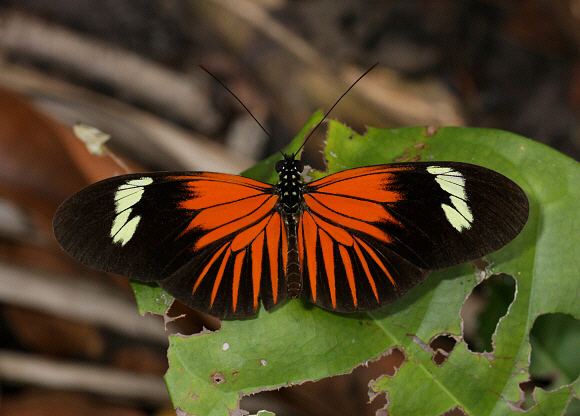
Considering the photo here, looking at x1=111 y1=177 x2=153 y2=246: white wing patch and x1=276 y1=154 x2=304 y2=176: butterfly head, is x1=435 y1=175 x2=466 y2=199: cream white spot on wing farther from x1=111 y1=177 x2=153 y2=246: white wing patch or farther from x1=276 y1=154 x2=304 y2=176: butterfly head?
x1=111 y1=177 x2=153 y2=246: white wing patch

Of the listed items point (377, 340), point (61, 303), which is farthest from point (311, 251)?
point (61, 303)

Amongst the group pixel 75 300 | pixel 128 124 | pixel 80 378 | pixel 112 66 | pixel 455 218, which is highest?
pixel 112 66

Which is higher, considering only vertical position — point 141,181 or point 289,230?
point 141,181

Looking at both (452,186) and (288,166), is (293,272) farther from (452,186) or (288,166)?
(452,186)

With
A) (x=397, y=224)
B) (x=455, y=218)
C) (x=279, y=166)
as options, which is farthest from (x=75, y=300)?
(x=455, y=218)

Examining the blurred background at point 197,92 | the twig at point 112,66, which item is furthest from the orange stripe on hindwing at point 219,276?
the twig at point 112,66

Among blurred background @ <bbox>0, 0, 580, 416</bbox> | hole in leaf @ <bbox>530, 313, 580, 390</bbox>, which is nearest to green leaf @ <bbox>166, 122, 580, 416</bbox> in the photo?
hole in leaf @ <bbox>530, 313, 580, 390</bbox>

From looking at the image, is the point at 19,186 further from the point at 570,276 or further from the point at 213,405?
the point at 570,276
